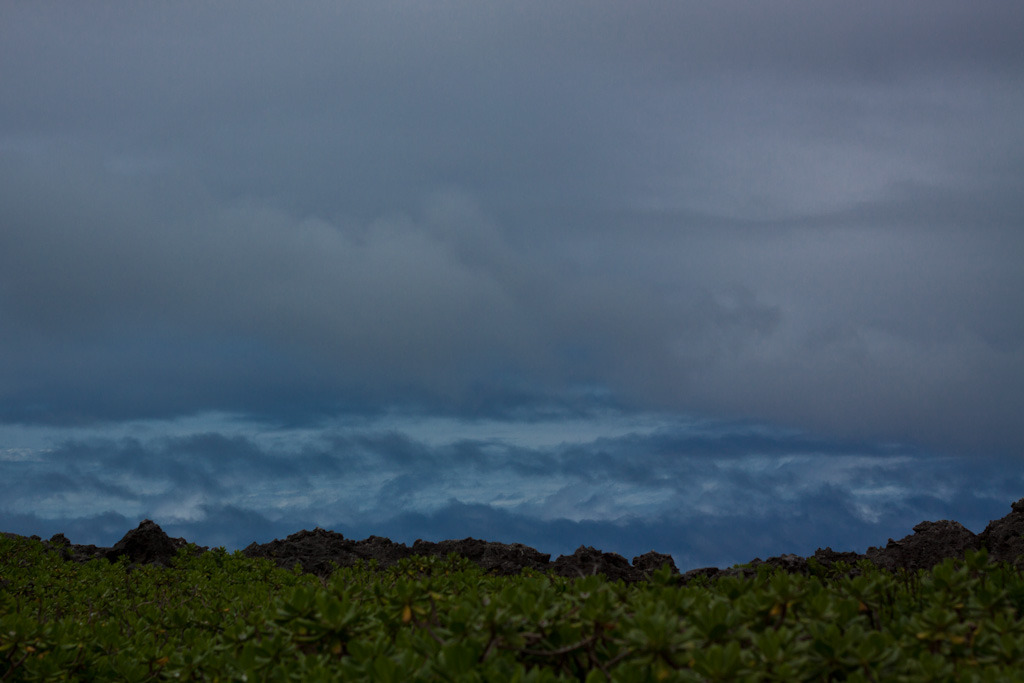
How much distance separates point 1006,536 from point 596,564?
23.7 feet

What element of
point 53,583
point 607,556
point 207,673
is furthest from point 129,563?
point 207,673

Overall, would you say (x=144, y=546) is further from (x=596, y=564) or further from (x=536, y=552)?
(x=596, y=564)

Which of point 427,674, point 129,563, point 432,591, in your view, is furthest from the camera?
point 129,563

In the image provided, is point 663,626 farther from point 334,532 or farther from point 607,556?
point 334,532

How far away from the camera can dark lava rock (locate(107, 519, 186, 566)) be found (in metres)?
19.0

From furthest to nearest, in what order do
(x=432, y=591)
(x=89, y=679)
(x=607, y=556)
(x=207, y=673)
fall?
(x=607, y=556) → (x=89, y=679) → (x=207, y=673) → (x=432, y=591)

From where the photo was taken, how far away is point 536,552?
55.5ft

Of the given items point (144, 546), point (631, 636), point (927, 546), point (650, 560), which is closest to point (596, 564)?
point (650, 560)

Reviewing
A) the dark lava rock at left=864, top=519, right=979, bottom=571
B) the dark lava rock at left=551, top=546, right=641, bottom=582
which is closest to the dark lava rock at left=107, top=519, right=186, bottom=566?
the dark lava rock at left=551, top=546, right=641, bottom=582

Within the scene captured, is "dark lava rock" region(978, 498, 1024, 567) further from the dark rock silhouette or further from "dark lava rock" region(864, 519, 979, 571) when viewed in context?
"dark lava rock" region(864, 519, 979, 571)

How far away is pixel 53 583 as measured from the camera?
15.6m

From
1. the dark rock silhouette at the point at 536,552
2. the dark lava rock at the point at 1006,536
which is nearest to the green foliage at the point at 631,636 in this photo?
the dark rock silhouette at the point at 536,552

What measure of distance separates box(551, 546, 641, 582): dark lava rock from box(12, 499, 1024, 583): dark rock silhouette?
Result: 2cm

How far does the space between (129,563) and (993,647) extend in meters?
17.7
